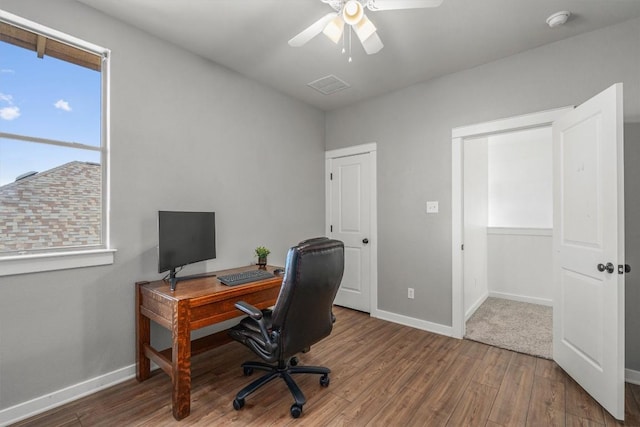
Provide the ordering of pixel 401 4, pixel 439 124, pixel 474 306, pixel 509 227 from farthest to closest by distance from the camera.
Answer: pixel 509 227 → pixel 474 306 → pixel 439 124 → pixel 401 4

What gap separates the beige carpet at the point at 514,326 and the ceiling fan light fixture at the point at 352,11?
304cm

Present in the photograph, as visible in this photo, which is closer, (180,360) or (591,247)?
(180,360)

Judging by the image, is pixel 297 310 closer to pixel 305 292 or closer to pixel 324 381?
pixel 305 292

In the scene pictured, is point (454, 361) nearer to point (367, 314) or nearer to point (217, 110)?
point (367, 314)

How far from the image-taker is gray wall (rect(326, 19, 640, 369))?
90.2 inches

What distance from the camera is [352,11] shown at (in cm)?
167

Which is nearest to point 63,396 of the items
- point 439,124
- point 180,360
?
point 180,360

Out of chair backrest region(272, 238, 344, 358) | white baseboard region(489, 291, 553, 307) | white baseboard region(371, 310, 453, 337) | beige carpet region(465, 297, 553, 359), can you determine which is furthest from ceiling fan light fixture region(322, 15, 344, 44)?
white baseboard region(489, 291, 553, 307)

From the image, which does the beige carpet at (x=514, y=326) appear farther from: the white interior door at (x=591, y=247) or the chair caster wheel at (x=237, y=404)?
the chair caster wheel at (x=237, y=404)

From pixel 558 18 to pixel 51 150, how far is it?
148 inches

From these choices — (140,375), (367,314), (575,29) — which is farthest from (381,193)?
(140,375)

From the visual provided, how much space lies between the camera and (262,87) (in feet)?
10.9

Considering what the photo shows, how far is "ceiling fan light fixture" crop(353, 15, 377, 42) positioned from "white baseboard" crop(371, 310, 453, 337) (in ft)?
9.34

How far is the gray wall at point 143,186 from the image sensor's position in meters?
1.86
